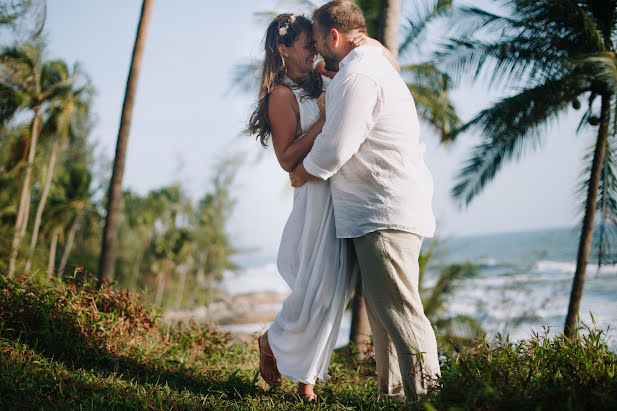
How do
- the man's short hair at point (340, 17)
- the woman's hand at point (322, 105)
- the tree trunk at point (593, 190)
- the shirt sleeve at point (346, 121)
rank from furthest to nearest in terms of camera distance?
the tree trunk at point (593, 190) < the woman's hand at point (322, 105) < the man's short hair at point (340, 17) < the shirt sleeve at point (346, 121)

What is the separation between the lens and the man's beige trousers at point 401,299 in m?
2.49

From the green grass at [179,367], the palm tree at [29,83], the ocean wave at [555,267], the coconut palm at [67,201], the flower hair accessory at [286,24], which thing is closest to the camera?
the green grass at [179,367]

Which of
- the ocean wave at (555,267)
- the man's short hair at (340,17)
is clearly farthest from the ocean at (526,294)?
the man's short hair at (340,17)

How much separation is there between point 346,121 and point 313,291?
1.00 m

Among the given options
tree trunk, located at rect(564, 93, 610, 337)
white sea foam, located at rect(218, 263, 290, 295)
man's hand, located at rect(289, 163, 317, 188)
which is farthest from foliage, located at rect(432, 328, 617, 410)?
white sea foam, located at rect(218, 263, 290, 295)

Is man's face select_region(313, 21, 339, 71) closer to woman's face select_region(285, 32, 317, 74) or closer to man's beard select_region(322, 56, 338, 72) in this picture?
man's beard select_region(322, 56, 338, 72)

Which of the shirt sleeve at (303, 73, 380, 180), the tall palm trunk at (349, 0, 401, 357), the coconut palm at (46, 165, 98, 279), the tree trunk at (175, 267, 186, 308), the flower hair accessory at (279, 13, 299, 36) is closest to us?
the shirt sleeve at (303, 73, 380, 180)

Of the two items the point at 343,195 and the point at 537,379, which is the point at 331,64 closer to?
the point at 343,195

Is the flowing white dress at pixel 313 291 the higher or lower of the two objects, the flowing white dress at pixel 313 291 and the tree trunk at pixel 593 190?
the lower

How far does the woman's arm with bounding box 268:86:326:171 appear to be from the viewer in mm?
2730

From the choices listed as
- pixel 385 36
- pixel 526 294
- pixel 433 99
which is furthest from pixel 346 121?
pixel 526 294

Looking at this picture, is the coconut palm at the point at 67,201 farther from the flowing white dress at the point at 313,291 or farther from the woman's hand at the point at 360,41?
the woman's hand at the point at 360,41

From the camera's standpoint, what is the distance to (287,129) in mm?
2818

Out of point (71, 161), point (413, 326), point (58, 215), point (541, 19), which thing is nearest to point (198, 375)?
point (413, 326)
